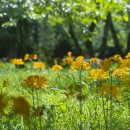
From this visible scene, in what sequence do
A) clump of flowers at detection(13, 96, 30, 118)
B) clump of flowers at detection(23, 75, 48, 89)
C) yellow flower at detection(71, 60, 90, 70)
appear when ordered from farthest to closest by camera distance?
yellow flower at detection(71, 60, 90, 70) → clump of flowers at detection(23, 75, 48, 89) → clump of flowers at detection(13, 96, 30, 118)

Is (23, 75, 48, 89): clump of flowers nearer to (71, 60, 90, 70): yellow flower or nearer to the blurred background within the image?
(71, 60, 90, 70): yellow flower

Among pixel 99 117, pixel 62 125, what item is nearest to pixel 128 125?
pixel 99 117

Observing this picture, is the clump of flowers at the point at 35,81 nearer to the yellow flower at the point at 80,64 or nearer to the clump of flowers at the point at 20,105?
the clump of flowers at the point at 20,105

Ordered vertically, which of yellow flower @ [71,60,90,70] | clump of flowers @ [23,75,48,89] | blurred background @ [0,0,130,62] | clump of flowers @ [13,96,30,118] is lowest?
clump of flowers @ [13,96,30,118]

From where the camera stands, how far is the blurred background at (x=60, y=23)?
12948 millimetres

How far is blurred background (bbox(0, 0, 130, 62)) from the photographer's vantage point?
12948 millimetres

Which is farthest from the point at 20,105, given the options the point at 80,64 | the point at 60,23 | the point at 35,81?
the point at 60,23

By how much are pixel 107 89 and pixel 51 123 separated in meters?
0.60

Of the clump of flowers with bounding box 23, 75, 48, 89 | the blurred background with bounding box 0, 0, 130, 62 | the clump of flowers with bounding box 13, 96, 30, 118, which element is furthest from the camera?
the blurred background with bounding box 0, 0, 130, 62

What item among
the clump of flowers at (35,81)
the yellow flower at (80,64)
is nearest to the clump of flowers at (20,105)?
the clump of flowers at (35,81)

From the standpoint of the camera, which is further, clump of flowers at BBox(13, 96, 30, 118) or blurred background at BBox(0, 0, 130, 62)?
blurred background at BBox(0, 0, 130, 62)

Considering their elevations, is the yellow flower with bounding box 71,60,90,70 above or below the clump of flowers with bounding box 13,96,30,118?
above

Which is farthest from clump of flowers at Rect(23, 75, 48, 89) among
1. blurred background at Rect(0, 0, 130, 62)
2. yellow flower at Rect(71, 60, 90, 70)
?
blurred background at Rect(0, 0, 130, 62)

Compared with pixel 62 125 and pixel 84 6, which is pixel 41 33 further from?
pixel 62 125
